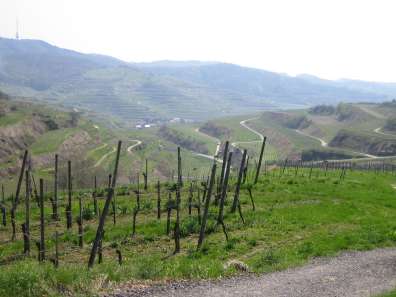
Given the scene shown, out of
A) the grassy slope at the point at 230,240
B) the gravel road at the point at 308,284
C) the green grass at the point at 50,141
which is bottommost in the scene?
the green grass at the point at 50,141

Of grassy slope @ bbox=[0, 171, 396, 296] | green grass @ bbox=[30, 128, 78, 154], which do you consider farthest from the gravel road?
green grass @ bbox=[30, 128, 78, 154]

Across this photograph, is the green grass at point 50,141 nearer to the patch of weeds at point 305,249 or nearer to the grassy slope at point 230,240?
the grassy slope at point 230,240

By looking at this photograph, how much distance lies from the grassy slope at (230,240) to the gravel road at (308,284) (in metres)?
0.67

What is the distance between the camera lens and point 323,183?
39281 millimetres

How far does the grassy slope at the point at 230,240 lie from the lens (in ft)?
44.4

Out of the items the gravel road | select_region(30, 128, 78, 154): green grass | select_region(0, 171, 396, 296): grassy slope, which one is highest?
the gravel road

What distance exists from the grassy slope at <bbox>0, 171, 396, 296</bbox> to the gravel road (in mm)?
671

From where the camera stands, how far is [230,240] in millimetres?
20984

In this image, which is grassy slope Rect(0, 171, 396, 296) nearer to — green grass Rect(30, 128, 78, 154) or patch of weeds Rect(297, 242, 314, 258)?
patch of weeds Rect(297, 242, 314, 258)

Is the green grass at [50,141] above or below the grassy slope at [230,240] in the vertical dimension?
below

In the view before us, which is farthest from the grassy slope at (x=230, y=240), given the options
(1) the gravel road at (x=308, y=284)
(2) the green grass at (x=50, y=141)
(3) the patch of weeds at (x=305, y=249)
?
(2) the green grass at (x=50, y=141)

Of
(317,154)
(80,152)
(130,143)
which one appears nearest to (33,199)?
(80,152)

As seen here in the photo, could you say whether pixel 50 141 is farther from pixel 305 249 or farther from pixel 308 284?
pixel 308 284

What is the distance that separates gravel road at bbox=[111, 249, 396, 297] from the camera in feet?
46.4
